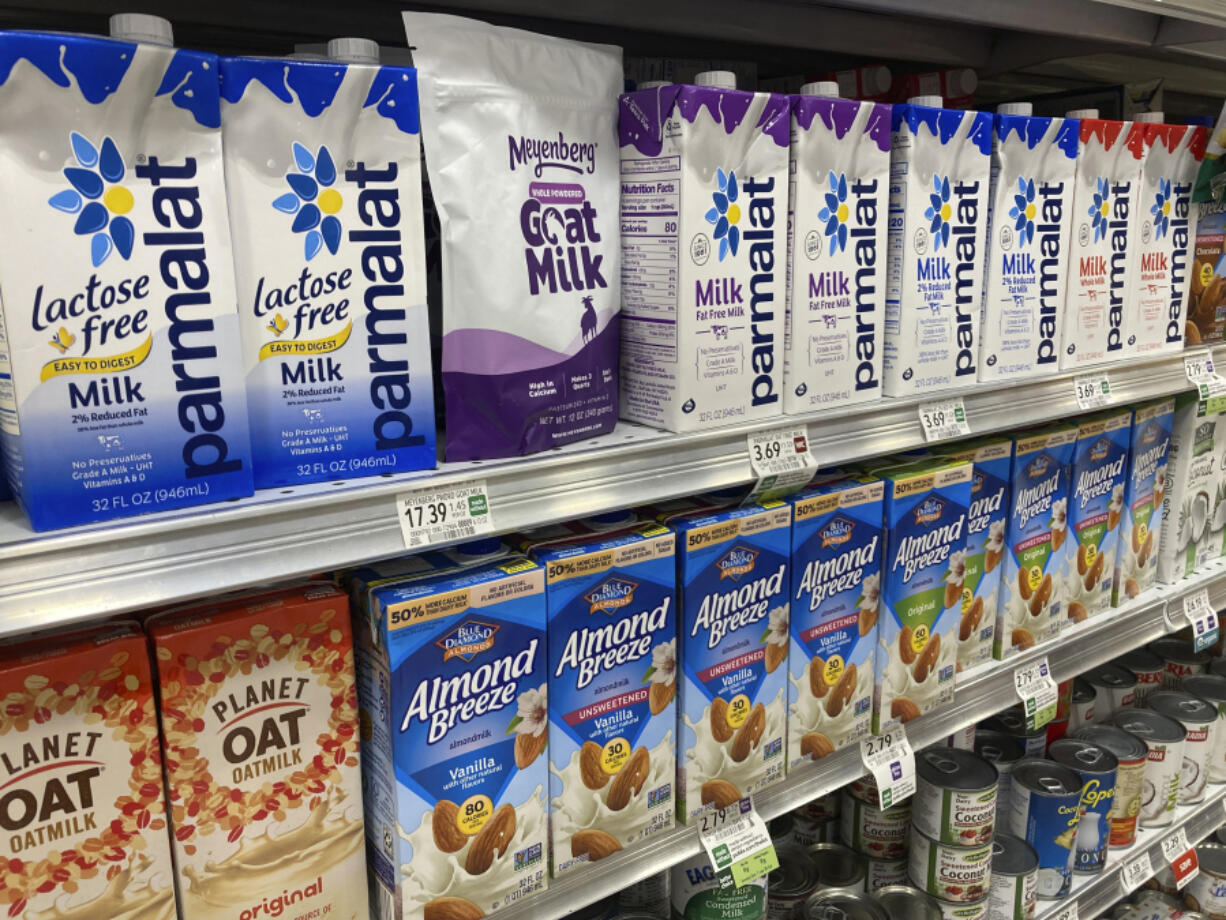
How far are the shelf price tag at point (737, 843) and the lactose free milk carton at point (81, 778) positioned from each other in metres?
0.68

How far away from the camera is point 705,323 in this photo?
1109mm

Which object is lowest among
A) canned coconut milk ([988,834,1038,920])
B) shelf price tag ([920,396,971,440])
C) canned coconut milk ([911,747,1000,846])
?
canned coconut milk ([988,834,1038,920])

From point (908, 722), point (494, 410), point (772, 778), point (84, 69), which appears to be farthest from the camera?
point (908, 722)

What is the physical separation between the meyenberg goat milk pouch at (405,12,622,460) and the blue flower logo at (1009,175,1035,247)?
28.3 inches

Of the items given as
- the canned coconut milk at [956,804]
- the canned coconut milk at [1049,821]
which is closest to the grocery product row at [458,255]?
the canned coconut milk at [956,804]

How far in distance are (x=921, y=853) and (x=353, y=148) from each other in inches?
59.2

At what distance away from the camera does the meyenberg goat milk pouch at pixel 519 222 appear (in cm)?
93

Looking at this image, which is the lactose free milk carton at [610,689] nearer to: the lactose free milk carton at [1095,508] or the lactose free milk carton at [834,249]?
the lactose free milk carton at [834,249]

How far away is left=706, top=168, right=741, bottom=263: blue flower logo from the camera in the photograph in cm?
109

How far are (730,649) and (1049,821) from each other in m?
0.97

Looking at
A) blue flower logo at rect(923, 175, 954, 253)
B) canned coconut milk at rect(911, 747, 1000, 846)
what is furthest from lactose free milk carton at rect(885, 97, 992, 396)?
canned coconut milk at rect(911, 747, 1000, 846)

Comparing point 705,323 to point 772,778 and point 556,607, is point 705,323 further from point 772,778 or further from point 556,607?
point 772,778

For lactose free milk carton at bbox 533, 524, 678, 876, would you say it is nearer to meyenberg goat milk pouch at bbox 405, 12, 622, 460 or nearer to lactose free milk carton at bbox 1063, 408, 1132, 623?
meyenberg goat milk pouch at bbox 405, 12, 622, 460

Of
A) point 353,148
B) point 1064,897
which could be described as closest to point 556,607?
point 353,148
